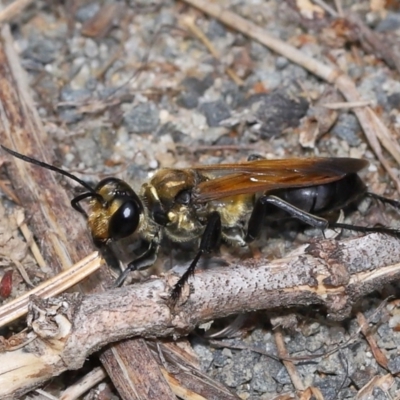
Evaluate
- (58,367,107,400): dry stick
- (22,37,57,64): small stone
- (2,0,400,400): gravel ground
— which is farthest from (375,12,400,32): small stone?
(58,367,107,400): dry stick

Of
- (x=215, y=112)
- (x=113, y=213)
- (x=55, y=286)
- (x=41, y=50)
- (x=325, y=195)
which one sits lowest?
(x=325, y=195)

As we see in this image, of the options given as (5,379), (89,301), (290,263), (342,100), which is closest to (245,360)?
(290,263)

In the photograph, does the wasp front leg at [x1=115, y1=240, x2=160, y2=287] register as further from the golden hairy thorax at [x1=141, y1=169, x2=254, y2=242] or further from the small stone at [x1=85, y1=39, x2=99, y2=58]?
the small stone at [x1=85, y1=39, x2=99, y2=58]

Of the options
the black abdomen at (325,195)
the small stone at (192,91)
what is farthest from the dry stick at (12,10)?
the black abdomen at (325,195)

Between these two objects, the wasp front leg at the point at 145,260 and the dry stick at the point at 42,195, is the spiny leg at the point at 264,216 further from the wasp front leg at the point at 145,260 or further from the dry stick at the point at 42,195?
the dry stick at the point at 42,195

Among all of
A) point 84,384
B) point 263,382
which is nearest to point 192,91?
point 263,382

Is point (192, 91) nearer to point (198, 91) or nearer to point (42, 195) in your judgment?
point (198, 91)

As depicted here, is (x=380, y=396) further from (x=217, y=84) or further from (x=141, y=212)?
(x=217, y=84)

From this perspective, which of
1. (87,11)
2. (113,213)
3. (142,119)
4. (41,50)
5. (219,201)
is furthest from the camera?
(87,11)
